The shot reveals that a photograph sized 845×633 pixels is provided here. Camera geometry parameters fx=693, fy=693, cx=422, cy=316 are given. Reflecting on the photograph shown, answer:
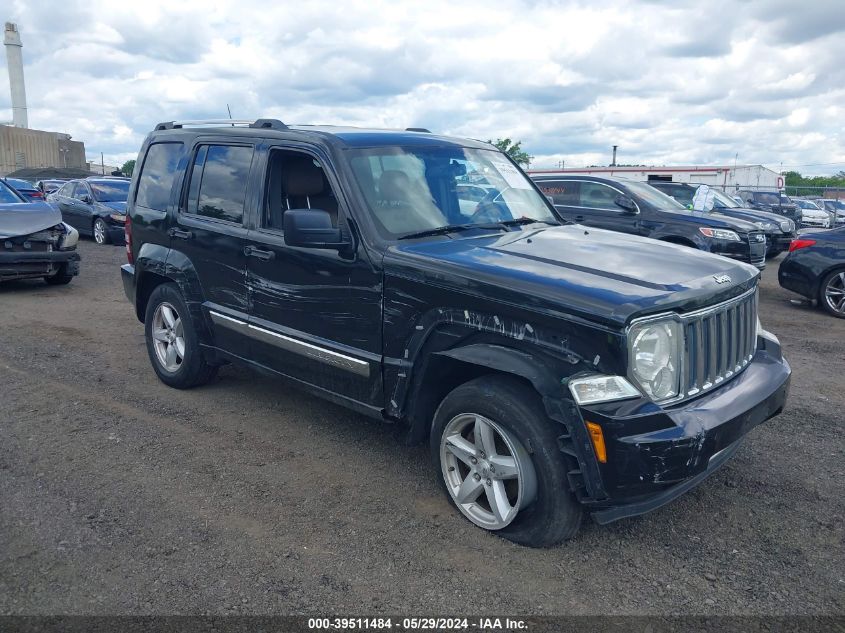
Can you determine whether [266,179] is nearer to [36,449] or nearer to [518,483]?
[36,449]

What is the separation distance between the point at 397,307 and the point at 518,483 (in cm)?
112

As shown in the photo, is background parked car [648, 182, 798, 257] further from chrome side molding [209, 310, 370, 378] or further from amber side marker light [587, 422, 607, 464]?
amber side marker light [587, 422, 607, 464]

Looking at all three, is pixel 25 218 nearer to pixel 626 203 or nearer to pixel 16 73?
pixel 626 203

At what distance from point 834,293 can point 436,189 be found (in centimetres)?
733

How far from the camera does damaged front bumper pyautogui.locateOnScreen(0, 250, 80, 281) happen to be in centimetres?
980

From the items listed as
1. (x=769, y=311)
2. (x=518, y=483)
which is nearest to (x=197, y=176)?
(x=518, y=483)

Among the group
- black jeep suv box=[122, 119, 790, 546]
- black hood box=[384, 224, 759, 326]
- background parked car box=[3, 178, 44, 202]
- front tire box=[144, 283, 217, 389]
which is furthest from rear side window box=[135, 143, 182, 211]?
background parked car box=[3, 178, 44, 202]

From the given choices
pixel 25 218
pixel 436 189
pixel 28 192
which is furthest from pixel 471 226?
pixel 28 192

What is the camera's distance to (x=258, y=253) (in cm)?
454

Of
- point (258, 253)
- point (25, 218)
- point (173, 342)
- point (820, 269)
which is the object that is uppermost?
point (25, 218)

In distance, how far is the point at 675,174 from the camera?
35344 millimetres

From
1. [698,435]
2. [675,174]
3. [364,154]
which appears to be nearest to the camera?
[698,435]

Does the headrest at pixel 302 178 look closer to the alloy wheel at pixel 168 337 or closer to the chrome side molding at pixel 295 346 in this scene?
the chrome side molding at pixel 295 346

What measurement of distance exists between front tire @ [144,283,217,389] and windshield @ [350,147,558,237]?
6.77 ft
